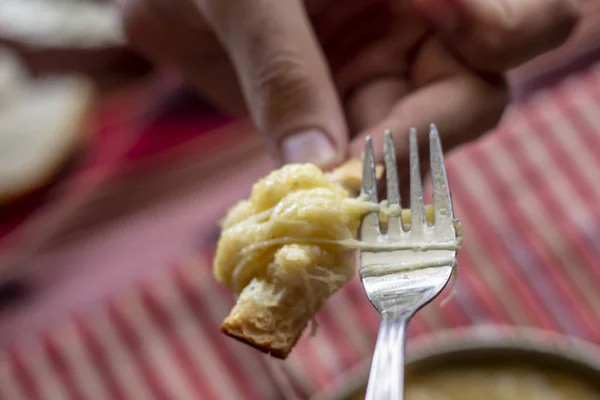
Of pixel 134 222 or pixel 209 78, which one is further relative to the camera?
pixel 134 222

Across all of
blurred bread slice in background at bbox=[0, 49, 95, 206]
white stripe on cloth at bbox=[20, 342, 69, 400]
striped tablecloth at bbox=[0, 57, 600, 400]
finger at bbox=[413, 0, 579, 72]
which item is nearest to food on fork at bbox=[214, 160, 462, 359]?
finger at bbox=[413, 0, 579, 72]

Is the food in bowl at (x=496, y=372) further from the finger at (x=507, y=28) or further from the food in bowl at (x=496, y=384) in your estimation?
the finger at (x=507, y=28)

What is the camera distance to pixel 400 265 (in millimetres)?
474

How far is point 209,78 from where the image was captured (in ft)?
3.62

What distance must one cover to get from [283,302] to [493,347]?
0.39 m

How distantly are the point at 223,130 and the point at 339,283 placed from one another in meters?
0.96

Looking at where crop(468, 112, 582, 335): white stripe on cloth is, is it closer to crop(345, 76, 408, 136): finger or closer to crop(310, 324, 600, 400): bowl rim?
crop(310, 324, 600, 400): bowl rim

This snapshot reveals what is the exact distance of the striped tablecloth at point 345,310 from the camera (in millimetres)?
934

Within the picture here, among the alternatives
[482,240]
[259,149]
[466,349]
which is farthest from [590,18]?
[466,349]

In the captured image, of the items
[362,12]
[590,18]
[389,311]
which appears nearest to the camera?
[389,311]

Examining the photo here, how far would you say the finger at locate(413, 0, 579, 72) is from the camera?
688mm

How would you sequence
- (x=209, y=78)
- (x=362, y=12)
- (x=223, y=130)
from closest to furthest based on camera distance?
(x=362, y=12) → (x=209, y=78) → (x=223, y=130)

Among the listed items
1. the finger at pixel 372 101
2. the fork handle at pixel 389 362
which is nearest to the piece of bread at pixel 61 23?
the finger at pixel 372 101

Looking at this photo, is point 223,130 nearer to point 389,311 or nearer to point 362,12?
point 362,12
